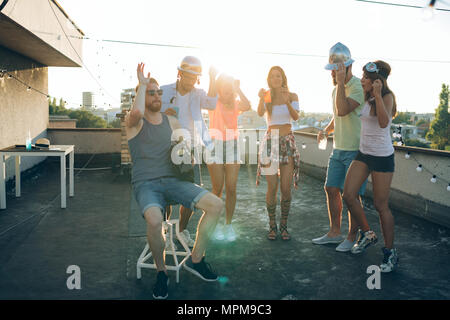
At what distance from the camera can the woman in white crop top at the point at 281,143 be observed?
4.11 m

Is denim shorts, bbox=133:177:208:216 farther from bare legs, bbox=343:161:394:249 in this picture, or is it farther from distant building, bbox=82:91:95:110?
distant building, bbox=82:91:95:110

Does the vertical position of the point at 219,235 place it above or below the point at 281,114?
below

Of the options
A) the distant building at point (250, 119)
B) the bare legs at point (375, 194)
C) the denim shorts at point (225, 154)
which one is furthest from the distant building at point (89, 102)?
the bare legs at point (375, 194)

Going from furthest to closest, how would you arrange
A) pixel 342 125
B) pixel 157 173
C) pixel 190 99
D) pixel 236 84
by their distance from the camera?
pixel 236 84 < pixel 342 125 < pixel 190 99 < pixel 157 173

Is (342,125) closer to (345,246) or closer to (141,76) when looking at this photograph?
(345,246)

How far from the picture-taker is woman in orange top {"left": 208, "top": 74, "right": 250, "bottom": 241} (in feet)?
13.1

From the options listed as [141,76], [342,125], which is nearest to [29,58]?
[141,76]

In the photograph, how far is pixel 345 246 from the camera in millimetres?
3811

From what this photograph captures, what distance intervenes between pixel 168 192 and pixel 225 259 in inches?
36.5

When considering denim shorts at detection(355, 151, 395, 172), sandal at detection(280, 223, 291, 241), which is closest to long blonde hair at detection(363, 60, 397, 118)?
denim shorts at detection(355, 151, 395, 172)

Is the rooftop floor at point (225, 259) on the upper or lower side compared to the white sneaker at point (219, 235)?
lower

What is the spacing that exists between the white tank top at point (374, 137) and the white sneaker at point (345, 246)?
0.96 m

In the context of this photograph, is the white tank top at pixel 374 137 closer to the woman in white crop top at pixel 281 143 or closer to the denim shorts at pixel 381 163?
the denim shorts at pixel 381 163
